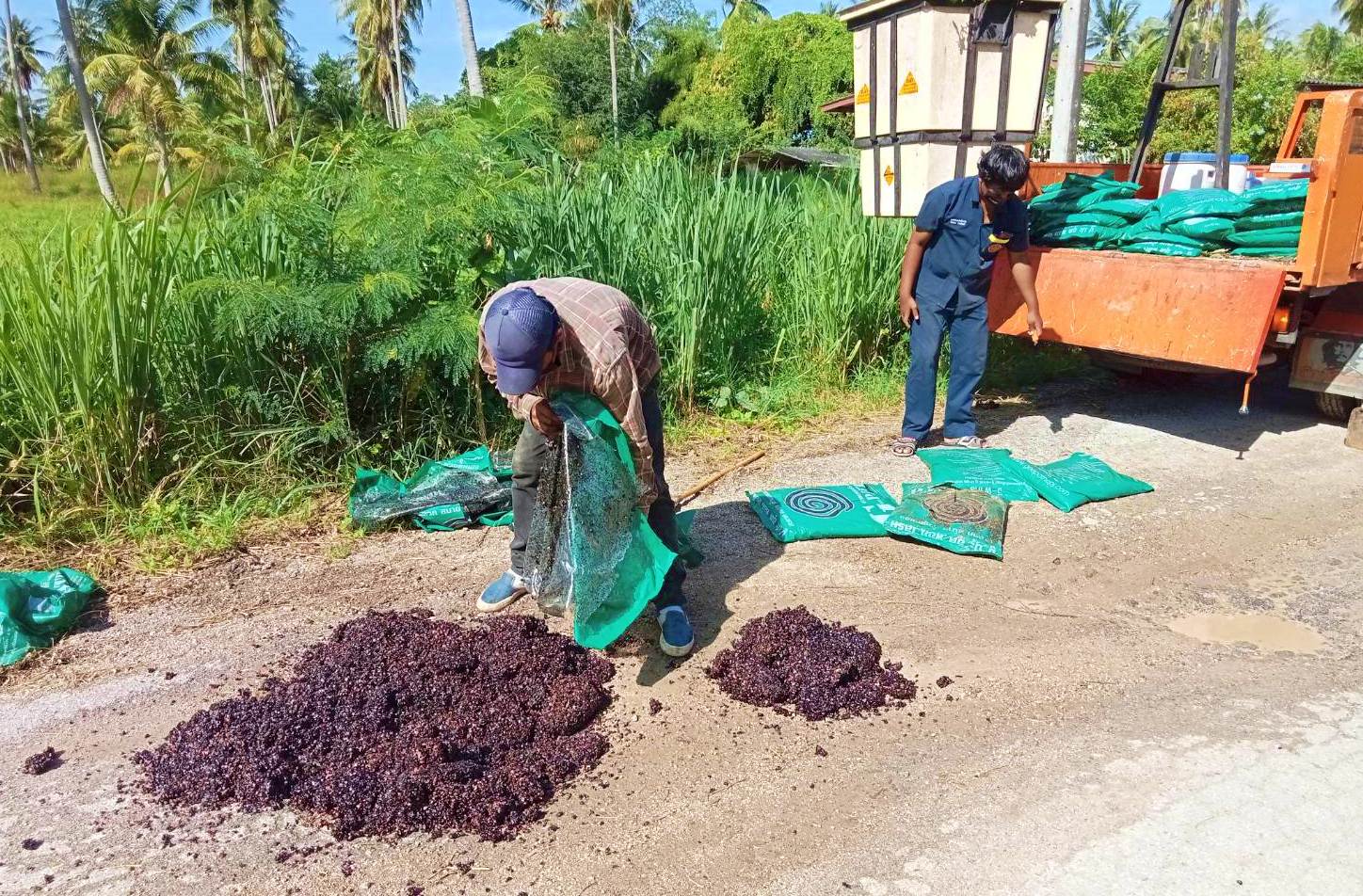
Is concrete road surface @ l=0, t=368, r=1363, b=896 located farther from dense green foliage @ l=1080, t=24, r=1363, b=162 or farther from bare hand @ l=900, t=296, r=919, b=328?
dense green foliage @ l=1080, t=24, r=1363, b=162

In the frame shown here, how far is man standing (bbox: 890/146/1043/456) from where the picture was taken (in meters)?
4.94

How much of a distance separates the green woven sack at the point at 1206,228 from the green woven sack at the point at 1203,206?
4 cm

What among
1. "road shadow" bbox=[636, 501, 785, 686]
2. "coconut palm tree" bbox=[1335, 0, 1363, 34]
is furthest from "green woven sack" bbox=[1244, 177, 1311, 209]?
"coconut palm tree" bbox=[1335, 0, 1363, 34]

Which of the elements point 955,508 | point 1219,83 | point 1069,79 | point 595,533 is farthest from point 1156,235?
→ point 595,533

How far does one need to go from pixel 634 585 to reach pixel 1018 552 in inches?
80.4

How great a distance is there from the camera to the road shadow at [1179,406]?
5754 millimetres

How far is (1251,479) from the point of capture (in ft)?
16.2

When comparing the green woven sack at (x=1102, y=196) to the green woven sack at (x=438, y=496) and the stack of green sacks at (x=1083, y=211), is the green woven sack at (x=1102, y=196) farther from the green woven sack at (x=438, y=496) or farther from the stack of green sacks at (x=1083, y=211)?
the green woven sack at (x=438, y=496)

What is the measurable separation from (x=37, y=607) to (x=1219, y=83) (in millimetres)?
6755

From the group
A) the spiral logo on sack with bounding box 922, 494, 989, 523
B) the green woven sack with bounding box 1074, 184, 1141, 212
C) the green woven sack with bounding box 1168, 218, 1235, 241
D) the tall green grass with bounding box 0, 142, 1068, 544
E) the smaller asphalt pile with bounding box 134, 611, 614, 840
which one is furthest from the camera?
the green woven sack with bounding box 1074, 184, 1141, 212

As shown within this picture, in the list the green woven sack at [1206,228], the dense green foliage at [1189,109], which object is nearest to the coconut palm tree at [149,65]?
the dense green foliage at [1189,109]

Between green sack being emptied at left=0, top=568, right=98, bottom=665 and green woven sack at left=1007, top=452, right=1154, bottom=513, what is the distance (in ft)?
14.5

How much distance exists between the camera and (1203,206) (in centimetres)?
496

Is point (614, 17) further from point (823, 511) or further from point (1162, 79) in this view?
point (823, 511)
